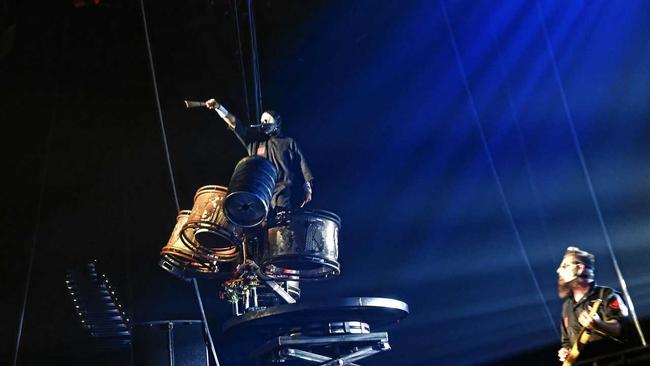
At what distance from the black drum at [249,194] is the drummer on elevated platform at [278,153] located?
1.18ft

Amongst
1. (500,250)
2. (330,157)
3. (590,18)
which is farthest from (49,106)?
(590,18)

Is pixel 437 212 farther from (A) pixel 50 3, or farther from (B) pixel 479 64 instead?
(A) pixel 50 3

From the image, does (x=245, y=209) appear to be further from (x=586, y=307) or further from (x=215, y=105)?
(x=586, y=307)

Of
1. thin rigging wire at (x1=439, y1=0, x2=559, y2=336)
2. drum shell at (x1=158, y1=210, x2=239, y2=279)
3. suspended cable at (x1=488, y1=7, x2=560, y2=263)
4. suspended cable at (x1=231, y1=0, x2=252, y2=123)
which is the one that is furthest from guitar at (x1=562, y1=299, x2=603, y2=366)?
suspended cable at (x1=231, y1=0, x2=252, y2=123)

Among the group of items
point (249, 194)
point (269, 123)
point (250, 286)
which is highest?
point (269, 123)

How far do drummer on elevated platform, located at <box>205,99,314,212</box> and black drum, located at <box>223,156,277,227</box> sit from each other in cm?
36

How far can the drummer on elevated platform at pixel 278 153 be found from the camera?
18.4 feet

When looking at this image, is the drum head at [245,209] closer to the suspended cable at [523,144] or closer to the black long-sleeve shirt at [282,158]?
the black long-sleeve shirt at [282,158]

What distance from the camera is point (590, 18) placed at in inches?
231

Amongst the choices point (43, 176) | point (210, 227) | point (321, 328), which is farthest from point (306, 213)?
point (43, 176)

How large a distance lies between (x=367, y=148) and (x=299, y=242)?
2450 millimetres

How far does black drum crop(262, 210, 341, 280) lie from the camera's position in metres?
5.11

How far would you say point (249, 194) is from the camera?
16.3 ft

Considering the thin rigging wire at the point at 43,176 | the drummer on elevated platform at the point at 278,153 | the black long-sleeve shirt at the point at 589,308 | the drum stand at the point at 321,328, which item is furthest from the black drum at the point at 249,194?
the thin rigging wire at the point at 43,176
